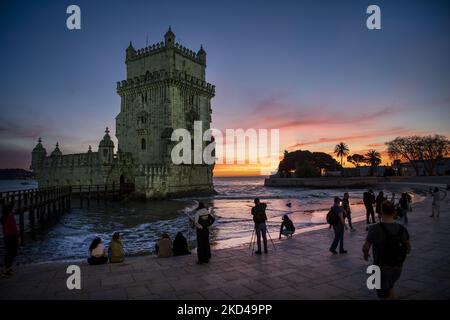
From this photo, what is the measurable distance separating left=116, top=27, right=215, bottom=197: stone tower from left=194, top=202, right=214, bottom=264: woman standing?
32.5m

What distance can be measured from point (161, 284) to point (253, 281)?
2.07 m

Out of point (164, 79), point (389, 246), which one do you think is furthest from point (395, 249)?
point (164, 79)

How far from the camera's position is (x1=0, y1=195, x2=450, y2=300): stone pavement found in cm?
573

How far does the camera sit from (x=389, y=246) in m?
4.27

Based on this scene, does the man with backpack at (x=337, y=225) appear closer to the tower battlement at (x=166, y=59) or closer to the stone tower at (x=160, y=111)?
the stone tower at (x=160, y=111)

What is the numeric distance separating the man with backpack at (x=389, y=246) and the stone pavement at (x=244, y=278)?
4.11ft

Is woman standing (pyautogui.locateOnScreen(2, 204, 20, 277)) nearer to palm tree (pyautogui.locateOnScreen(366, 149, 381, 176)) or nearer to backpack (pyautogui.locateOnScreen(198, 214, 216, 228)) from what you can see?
backpack (pyautogui.locateOnScreen(198, 214, 216, 228))

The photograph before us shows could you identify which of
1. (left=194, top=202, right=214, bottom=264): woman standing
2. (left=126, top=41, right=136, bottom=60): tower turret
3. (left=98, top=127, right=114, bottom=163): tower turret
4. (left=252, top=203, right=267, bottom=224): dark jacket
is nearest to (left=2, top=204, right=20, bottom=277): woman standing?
(left=194, top=202, right=214, bottom=264): woman standing

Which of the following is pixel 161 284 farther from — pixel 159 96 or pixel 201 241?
pixel 159 96

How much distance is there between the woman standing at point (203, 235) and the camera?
A: 316 inches

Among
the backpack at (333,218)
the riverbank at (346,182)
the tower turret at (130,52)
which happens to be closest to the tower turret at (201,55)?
the tower turret at (130,52)

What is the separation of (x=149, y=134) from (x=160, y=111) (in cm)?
405

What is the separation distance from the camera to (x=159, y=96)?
4312cm
